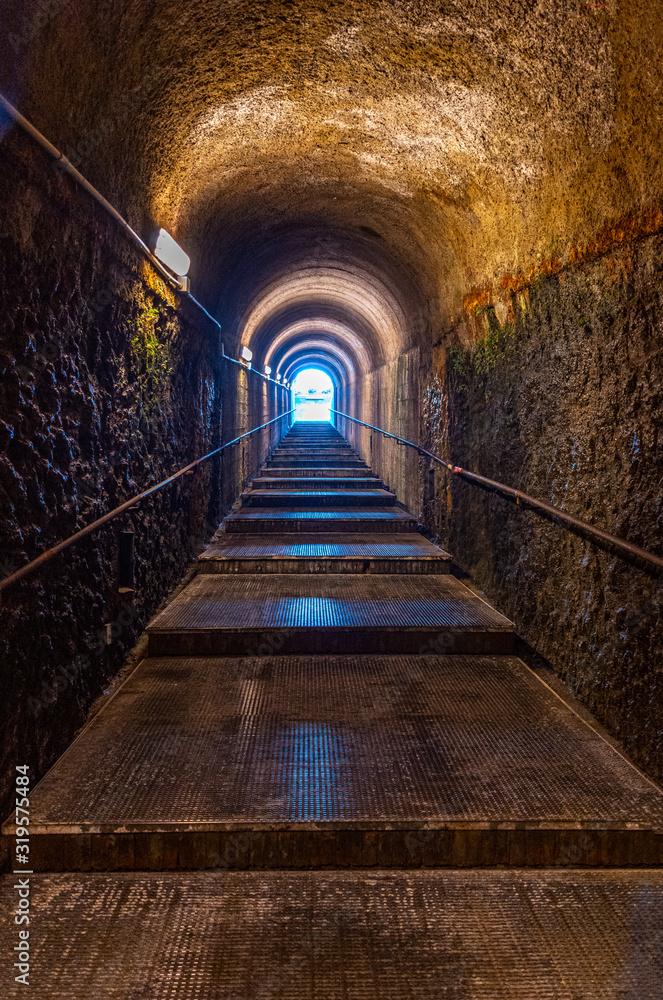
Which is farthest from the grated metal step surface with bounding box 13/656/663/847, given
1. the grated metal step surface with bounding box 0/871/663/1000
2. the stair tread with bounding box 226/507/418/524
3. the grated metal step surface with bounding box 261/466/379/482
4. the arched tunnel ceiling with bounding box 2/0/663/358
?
the grated metal step surface with bounding box 261/466/379/482

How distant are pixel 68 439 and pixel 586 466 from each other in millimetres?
2560

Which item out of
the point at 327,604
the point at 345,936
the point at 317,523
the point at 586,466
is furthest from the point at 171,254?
the point at 345,936

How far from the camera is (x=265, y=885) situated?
207cm

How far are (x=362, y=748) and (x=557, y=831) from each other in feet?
2.78

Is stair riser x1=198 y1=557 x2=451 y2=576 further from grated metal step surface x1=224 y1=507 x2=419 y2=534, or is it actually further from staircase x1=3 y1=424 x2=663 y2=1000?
staircase x1=3 y1=424 x2=663 y2=1000

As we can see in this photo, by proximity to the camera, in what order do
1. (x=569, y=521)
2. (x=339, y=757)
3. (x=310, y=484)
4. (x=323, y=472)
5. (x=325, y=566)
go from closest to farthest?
1. (x=339, y=757)
2. (x=569, y=521)
3. (x=325, y=566)
4. (x=310, y=484)
5. (x=323, y=472)

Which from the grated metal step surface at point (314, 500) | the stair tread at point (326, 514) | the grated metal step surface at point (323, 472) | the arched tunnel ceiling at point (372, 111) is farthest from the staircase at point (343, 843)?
the grated metal step surface at point (323, 472)

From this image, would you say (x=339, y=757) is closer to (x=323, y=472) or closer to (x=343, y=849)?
(x=343, y=849)

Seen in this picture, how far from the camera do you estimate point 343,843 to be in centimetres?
218

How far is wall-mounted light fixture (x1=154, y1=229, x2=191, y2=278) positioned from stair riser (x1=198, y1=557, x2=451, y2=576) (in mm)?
2415

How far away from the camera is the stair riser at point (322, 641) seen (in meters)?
3.80

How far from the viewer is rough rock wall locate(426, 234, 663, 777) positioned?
8.79ft

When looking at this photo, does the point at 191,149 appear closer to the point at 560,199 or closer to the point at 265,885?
the point at 560,199

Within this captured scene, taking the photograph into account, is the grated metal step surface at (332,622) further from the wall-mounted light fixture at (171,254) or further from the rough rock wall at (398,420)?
the rough rock wall at (398,420)
